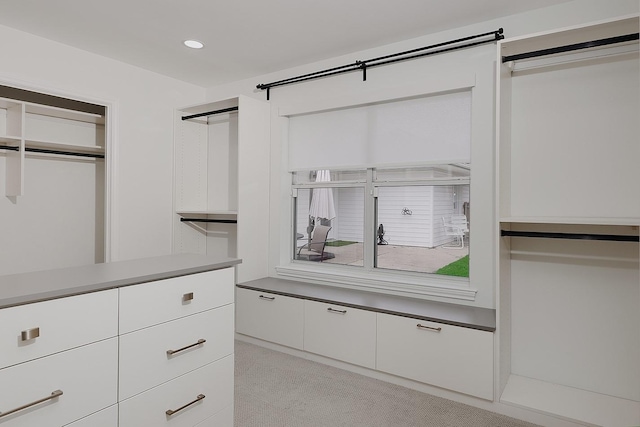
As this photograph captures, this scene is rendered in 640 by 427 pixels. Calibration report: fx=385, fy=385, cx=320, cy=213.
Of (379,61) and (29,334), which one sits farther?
(379,61)

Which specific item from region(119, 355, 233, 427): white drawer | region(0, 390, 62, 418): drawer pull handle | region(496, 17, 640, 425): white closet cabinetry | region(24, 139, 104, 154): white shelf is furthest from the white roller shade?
region(0, 390, 62, 418): drawer pull handle

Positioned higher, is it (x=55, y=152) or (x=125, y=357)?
(x=55, y=152)

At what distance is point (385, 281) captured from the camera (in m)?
3.29

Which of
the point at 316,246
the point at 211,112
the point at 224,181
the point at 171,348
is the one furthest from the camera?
the point at 224,181

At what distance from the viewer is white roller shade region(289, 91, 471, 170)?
2.99 meters

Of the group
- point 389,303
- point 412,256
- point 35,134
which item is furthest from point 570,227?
point 35,134

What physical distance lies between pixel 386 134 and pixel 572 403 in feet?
7.52

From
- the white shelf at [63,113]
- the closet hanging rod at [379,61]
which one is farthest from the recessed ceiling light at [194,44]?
the white shelf at [63,113]

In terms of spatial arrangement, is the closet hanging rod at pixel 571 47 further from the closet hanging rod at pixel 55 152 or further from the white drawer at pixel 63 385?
the closet hanging rod at pixel 55 152

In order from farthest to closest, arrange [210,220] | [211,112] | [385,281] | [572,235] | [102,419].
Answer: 1. [210,220]
2. [211,112]
3. [385,281]
4. [572,235]
5. [102,419]

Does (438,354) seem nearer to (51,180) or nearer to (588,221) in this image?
(588,221)

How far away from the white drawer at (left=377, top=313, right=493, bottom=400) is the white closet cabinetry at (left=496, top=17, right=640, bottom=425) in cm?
14

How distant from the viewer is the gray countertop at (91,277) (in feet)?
4.13

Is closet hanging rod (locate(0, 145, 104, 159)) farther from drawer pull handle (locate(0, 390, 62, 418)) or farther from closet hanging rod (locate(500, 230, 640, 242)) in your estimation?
closet hanging rod (locate(500, 230, 640, 242))
